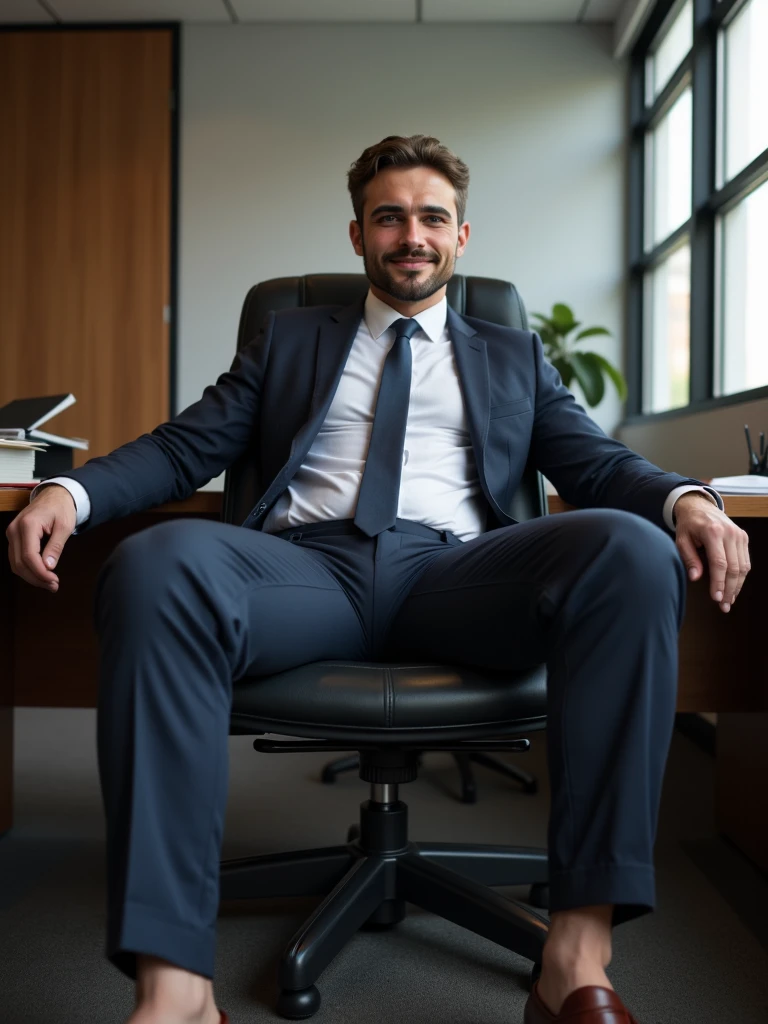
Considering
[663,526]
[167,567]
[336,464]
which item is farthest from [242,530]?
[663,526]

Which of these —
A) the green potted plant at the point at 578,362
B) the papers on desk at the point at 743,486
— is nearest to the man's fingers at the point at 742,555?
the papers on desk at the point at 743,486

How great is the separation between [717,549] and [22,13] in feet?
14.1

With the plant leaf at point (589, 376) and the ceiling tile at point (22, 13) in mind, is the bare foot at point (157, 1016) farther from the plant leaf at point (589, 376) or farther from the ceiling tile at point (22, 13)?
the ceiling tile at point (22, 13)

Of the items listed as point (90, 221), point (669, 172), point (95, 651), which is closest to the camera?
point (95, 651)

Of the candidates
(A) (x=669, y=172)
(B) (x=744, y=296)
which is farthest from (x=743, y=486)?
(A) (x=669, y=172)

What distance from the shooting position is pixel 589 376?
3791mm

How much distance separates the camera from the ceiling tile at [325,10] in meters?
4.05

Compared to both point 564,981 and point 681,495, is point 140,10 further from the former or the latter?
point 564,981

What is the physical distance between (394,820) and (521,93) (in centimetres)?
365

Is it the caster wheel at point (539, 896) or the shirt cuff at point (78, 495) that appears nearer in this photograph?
the shirt cuff at point (78, 495)

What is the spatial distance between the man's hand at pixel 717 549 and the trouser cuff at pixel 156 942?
67cm

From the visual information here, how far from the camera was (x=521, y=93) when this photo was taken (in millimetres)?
4199

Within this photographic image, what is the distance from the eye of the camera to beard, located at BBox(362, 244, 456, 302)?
62.2 inches

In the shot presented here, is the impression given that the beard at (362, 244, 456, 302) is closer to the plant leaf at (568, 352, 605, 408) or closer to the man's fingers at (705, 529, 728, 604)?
the man's fingers at (705, 529, 728, 604)
